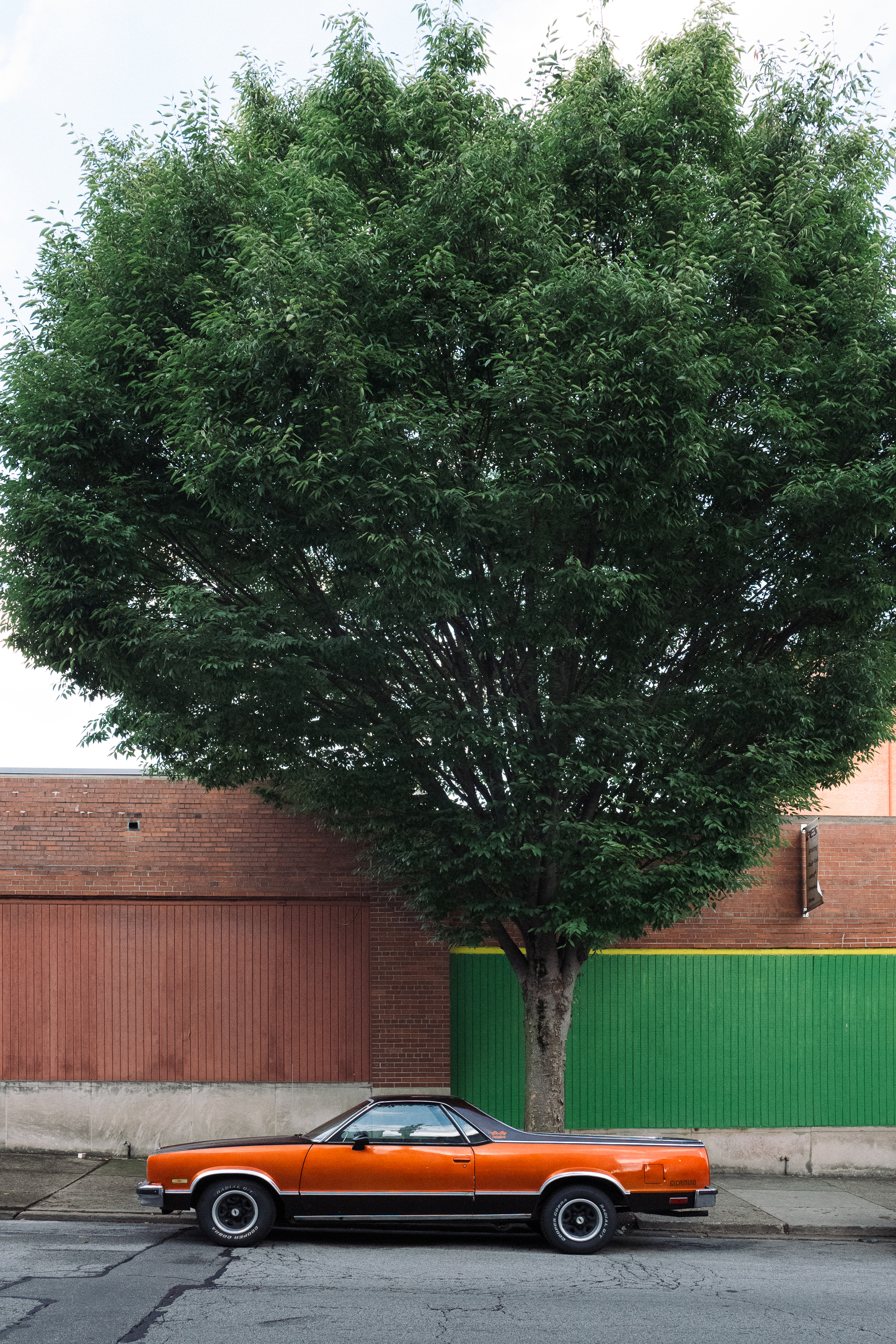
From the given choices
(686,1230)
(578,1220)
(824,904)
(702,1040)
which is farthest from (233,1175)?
(824,904)

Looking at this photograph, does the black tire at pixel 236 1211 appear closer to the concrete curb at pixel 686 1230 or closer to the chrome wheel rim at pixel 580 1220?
the concrete curb at pixel 686 1230

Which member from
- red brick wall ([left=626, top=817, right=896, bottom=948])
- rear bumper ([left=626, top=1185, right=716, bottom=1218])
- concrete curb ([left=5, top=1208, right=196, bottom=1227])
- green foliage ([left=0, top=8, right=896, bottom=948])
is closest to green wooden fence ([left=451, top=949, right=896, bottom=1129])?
red brick wall ([left=626, top=817, right=896, bottom=948])

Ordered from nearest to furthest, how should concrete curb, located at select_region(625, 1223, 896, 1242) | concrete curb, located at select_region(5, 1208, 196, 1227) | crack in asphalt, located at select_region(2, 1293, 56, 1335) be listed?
crack in asphalt, located at select_region(2, 1293, 56, 1335) → concrete curb, located at select_region(5, 1208, 196, 1227) → concrete curb, located at select_region(625, 1223, 896, 1242)

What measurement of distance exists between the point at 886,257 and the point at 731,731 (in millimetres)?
4794

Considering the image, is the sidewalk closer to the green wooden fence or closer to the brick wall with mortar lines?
the green wooden fence

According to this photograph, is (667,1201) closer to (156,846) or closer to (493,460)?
(493,460)

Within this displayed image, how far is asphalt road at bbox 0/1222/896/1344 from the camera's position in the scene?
283 inches

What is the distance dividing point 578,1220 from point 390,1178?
166 centimetres

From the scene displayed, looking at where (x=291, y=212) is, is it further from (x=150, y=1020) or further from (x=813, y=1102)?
(x=813, y=1102)

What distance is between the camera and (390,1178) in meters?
9.76

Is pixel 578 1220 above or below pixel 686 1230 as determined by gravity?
above

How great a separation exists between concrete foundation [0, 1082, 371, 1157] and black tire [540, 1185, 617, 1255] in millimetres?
5125

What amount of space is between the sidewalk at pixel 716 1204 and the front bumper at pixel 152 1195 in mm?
1480

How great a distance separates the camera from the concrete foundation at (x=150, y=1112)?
1427cm
